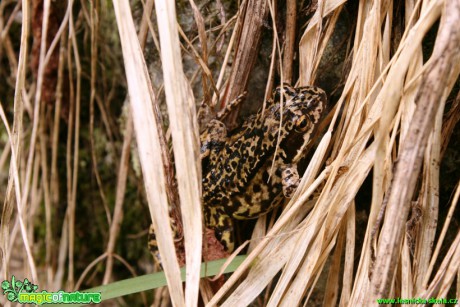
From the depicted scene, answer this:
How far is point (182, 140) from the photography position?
1281mm

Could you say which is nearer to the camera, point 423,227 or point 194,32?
point 423,227

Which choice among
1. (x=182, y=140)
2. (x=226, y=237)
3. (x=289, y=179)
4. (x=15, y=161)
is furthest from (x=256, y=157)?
(x=15, y=161)

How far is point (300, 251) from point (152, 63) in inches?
52.3

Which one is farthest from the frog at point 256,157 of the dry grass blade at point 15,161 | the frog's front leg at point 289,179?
the dry grass blade at point 15,161

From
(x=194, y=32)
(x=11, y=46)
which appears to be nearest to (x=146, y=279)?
(x=194, y=32)

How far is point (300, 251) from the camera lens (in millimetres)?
1442

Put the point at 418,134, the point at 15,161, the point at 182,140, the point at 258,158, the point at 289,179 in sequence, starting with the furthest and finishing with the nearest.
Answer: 1. the point at 258,158
2. the point at 289,179
3. the point at 15,161
4. the point at 182,140
5. the point at 418,134

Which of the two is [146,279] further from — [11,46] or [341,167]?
[11,46]

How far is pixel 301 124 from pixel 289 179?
23 centimetres

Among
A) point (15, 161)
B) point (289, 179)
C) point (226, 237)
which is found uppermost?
point (15, 161)

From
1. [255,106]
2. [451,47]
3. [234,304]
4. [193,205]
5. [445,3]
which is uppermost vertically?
[445,3]

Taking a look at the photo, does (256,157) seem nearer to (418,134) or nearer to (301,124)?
(301,124)

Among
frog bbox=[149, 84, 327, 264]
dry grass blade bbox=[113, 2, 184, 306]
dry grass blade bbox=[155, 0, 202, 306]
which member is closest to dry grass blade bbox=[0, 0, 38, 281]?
dry grass blade bbox=[113, 2, 184, 306]

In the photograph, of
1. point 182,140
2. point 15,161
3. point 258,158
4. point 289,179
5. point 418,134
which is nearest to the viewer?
point 418,134
